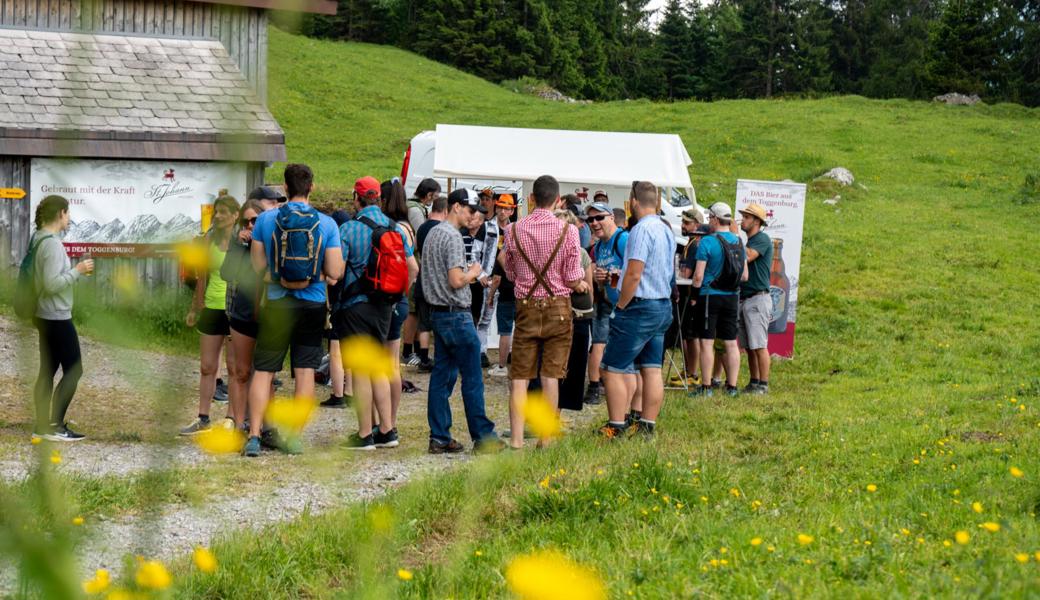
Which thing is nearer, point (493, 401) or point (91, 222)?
point (493, 401)

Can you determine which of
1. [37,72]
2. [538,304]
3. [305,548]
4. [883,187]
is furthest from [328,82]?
[305,548]

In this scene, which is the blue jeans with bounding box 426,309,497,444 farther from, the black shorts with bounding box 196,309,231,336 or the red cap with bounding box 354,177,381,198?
the black shorts with bounding box 196,309,231,336

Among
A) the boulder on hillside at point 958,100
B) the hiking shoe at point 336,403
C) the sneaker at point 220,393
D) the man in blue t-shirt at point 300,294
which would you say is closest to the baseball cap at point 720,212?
the hiking shoe at point 336,403

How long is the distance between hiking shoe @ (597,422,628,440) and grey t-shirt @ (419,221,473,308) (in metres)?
1.35

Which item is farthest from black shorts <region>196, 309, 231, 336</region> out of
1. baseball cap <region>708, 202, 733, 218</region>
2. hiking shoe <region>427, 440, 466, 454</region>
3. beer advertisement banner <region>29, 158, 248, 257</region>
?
baseball cap <region>708, 202, 733, 218</region>

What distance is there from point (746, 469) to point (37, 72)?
10.4 meters

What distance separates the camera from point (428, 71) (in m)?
53.2

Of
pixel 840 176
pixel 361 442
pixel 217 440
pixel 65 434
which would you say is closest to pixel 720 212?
pixel 361 442

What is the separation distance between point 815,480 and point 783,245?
690cm

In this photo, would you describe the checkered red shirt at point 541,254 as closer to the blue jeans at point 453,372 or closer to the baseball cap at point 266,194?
the blue jeans at point 453,372

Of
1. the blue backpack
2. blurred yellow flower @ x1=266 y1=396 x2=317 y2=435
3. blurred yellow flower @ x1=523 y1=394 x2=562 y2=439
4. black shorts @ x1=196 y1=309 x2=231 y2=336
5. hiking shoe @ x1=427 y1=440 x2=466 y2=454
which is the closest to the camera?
blurred yellow flower @ x1=266 y1=396 x2=317 y2=435

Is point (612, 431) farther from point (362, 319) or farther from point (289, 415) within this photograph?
point (289, 415)

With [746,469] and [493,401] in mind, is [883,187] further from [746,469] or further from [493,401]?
[746,469]

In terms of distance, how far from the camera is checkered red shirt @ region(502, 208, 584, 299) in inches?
305
